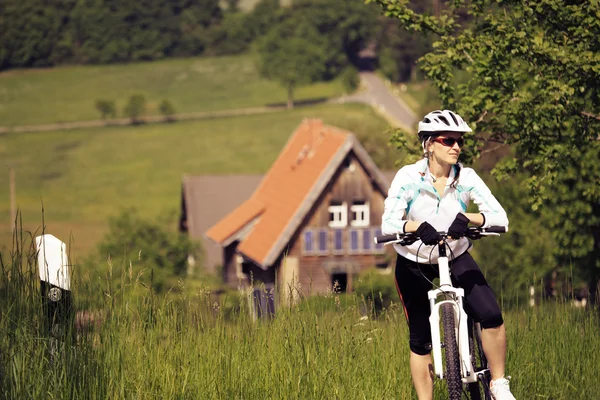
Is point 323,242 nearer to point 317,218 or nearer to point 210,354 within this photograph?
point 317,218

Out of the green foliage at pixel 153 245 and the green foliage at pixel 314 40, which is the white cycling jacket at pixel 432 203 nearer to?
the green foliage at pixel 153 245

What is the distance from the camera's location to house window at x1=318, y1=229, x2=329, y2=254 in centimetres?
4810

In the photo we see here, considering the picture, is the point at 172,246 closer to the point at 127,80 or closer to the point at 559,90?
the point at 559,90

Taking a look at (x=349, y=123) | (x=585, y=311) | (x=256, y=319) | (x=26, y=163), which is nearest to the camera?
(x=256, y=319)

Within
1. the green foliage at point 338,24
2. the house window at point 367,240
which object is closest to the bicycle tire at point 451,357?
the house window at point 367,240

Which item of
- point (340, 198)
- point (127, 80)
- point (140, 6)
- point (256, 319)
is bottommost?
point (256, 319)

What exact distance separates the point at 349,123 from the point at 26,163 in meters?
53.7

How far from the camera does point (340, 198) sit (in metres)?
47.4

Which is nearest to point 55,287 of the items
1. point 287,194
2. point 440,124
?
point 440,124

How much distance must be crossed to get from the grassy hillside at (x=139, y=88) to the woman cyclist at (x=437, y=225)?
137 m

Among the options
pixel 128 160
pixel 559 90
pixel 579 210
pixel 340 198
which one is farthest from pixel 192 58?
pixel 559 90

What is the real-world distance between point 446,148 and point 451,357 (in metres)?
1.20

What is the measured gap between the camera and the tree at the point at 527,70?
387 inches

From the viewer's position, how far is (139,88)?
518ft
